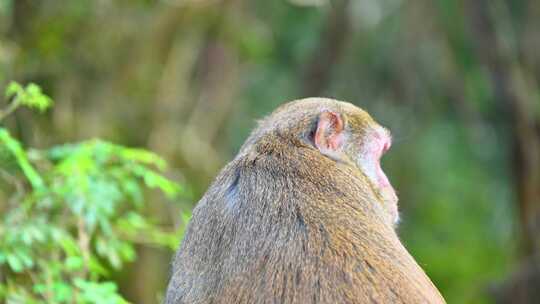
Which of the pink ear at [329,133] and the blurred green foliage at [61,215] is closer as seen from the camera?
the pink ear at [329,133]

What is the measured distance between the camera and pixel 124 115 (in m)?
8.42

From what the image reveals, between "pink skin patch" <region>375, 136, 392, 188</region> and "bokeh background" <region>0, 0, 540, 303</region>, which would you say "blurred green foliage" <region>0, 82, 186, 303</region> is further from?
"bokeh background" <region>0, 0, 540, 303</region>

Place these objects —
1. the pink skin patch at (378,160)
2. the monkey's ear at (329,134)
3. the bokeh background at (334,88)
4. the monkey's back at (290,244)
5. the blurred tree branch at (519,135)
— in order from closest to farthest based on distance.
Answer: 1. the monkey's back at (290,244)
2. the monkey's ear at (329,134)
3. the pink skin patch at (378,160)
4. the bokeh background at (334,88)
5. the blurred tree branch at (519,135)

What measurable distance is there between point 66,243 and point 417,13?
6.15 meters

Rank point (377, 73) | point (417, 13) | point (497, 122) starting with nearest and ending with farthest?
point (417, 13) → point (497, 122) → point (377, 73)

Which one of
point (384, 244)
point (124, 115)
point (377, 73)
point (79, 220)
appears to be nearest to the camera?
point (384, 244)

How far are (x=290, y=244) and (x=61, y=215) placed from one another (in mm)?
1802

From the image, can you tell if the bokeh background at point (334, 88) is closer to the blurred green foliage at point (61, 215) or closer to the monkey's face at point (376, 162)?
the blurred green foliage at point (61, 215)

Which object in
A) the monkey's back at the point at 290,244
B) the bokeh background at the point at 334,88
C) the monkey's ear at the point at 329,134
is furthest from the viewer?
the bokeh background at the point at 334,88

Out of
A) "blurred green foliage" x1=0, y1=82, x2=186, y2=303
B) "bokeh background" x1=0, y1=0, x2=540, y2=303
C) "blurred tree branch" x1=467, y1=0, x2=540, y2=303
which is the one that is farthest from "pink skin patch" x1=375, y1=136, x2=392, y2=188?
"blurred tree branch" x1=467, y1=0, x2=540, y2=303

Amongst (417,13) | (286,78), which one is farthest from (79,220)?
(286,78)

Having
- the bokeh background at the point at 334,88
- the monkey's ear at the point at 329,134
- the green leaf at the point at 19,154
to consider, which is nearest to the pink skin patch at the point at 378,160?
the monkey's ear at the point at 329,134

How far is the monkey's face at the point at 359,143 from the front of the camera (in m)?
3.93

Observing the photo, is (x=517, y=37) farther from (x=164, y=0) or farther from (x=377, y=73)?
(x=164, y=0)
